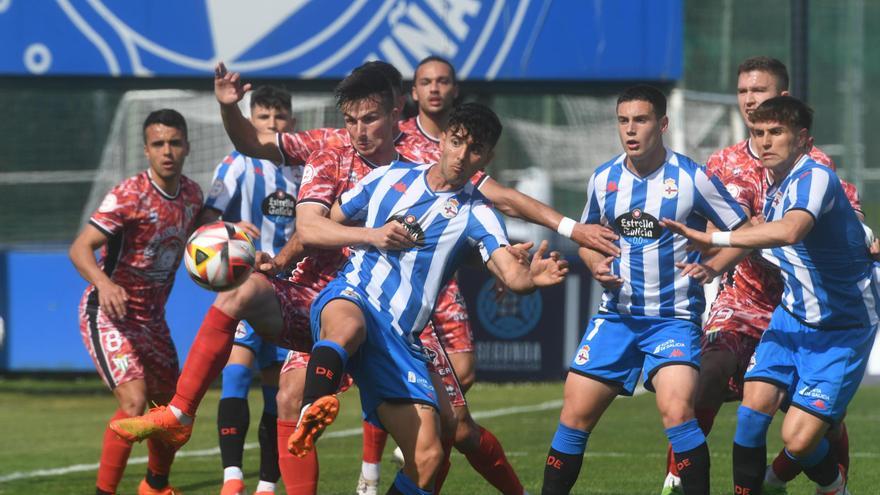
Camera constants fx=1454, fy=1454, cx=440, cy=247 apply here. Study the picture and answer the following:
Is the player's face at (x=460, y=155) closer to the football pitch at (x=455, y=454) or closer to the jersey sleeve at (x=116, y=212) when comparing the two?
the jersey sleeve at (x=116, y=212)

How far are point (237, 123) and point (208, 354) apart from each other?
118 centimetres

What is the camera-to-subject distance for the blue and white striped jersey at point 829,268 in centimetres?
685

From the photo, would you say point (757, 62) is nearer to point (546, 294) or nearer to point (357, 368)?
point (357, 368)

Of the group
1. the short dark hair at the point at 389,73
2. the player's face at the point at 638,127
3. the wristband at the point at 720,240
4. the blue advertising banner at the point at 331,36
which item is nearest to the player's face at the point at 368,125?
the short dark hair at the point at 389,73

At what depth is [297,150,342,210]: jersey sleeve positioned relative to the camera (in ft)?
22.4

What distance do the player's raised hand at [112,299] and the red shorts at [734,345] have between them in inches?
122

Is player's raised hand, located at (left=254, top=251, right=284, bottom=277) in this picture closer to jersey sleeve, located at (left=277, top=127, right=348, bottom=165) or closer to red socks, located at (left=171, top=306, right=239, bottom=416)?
red socks, located at (left=171, top=306, right=239, bottom=416)

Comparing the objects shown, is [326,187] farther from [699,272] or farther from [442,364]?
[699,272]

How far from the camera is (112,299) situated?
7816mm

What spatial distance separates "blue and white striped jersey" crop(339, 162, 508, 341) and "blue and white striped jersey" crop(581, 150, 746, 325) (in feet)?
2.68

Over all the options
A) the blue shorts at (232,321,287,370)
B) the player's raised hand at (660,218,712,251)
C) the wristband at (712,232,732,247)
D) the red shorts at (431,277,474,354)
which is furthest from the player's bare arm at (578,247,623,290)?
the blue shorts at (232,321,287,370)

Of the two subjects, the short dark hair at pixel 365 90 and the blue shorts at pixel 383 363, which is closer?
the blue shorts at pixel 383 363

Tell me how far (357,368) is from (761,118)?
89.0 inches

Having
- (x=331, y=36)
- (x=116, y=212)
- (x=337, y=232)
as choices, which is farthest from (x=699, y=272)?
(x=331, y=36)
